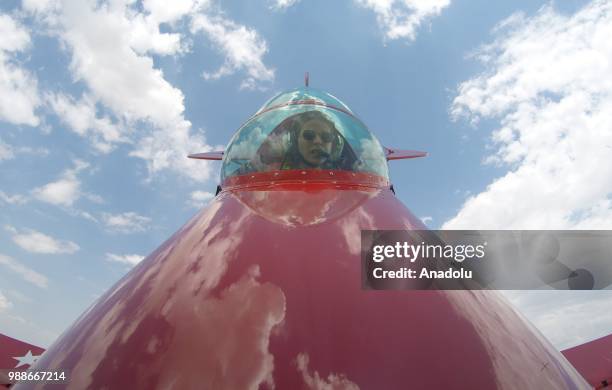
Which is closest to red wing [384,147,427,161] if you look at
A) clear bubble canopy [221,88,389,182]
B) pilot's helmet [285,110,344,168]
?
clear bubble canopy [221,88,389,182]

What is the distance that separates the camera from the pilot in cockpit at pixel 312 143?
340 cm

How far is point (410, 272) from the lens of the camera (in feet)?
7.34

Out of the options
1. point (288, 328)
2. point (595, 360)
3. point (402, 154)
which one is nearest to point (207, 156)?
point (402, 154)

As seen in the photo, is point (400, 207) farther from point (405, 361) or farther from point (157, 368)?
point (157, 368)

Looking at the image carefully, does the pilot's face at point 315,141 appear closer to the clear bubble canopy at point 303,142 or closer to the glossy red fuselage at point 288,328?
the clear bubble canopy at point 303,142

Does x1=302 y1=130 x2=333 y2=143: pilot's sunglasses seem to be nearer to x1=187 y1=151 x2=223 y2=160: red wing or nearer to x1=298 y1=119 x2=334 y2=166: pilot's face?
x1=298 y1=119 x2=334 y2=166: pilot's face

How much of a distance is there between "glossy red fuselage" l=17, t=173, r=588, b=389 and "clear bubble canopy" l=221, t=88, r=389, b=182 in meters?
1.06

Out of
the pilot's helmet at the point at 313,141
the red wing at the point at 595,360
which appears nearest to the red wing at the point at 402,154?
the pilot's helmet at the point at 313,141

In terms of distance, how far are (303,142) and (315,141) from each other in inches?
5.0

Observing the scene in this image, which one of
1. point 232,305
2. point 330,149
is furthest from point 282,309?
point 330,149

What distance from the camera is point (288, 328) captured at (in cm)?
166

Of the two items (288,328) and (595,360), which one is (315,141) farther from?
(595,360)

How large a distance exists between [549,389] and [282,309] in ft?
4.21

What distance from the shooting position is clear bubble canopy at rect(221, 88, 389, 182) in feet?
11.4
